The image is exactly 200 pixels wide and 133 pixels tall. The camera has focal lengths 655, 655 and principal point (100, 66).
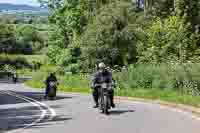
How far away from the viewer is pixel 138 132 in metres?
16.6

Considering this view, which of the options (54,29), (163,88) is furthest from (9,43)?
(163,88)


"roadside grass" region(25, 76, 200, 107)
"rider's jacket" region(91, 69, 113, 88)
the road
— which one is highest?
"rider's jacket" region(91, 69, 113, 88)

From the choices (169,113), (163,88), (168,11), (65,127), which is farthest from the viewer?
(168,11)

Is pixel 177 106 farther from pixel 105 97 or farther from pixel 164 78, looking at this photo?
pixel 164 78

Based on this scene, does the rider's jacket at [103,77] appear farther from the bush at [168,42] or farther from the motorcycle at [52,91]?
the bush at [168,42]

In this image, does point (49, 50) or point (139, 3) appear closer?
point (139, 3)

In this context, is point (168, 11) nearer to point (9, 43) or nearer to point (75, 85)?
point (75, 85)

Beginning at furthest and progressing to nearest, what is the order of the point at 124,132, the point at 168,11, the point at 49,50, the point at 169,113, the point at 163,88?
the point at 49,50, the point at 168,11, the point at 163,88, the point at 169,113, the point at 124,132

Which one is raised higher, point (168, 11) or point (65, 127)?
point (168, 11)

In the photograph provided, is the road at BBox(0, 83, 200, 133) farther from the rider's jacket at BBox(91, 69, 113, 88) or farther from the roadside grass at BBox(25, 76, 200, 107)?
the roadside grass at BBox(25, 76, 200, 107)

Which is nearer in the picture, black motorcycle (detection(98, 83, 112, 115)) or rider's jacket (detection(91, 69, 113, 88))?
black motorcycle (detection(98, 83, 112, 115))

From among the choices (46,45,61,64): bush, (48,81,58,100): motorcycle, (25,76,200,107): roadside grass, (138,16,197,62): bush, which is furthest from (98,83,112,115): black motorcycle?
(46,45,61,64): bush

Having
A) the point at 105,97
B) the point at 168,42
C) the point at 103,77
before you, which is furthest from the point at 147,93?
the point at 168,42

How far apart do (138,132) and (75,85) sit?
38.1 meters
